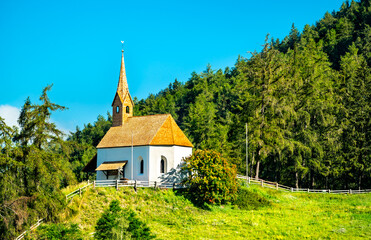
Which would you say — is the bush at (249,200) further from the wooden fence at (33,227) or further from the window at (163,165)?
the wooden fence at (33,227)

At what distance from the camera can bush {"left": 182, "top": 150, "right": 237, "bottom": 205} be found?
36.4 m

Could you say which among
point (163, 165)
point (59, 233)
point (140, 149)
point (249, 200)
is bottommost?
point (249, 200)

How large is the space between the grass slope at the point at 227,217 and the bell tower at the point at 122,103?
11.7m

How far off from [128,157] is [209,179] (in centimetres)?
1038

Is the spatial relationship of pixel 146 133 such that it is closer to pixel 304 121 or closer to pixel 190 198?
pixel 190 198

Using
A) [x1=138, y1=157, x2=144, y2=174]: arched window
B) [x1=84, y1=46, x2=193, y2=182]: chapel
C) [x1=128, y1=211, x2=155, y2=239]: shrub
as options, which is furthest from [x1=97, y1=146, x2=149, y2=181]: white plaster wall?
[x1=128, y1=211, x2=155, y2=239]: shrub

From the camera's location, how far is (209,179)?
36406 mm

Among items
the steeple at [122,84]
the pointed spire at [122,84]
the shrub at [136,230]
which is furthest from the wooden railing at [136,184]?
the shrub at [136,230]

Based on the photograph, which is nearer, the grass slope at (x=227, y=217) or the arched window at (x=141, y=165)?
the grass slope at (x=227, y=217)

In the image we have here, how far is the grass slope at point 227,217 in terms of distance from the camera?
29484mm

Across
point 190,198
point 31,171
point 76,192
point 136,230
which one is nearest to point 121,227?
point 136,230

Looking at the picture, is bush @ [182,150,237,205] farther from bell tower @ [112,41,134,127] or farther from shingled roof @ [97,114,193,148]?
bell tower @ [112,41,134,127]

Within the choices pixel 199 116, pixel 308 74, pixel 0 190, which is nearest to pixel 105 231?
pixel 0 190

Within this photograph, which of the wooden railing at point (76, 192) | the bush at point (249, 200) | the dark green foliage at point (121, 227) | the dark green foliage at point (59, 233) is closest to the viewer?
the dark green foliage at point (121, 227)
